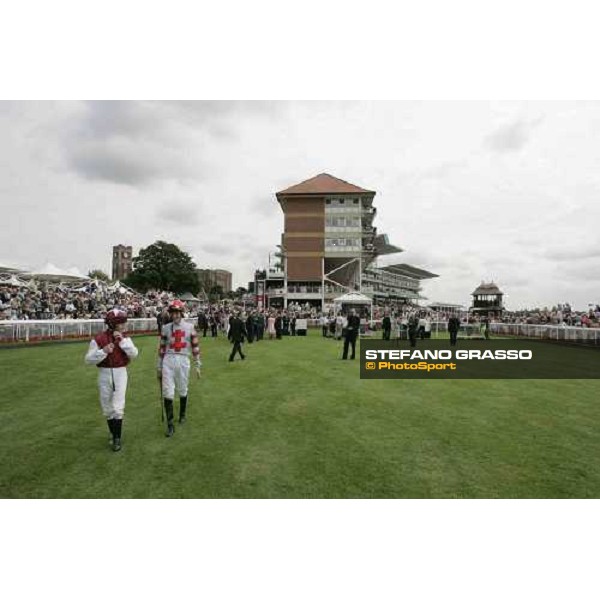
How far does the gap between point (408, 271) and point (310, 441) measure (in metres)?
70.1

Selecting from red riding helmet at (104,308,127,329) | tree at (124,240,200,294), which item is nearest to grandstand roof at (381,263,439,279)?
tree at (124,240,200,294)

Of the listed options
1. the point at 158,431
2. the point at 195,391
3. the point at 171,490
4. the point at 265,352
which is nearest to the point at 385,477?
the point at 171,490

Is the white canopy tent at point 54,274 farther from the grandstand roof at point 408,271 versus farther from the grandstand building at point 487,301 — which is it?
the grandstand roof at point 408,271

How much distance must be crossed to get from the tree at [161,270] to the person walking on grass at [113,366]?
5212 centimetres

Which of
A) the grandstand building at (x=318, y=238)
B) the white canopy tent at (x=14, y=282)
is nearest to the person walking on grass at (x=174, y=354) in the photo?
the white canopy tent at (x=14, y=282)

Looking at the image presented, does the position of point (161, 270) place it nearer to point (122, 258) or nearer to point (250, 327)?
point (122, 258)

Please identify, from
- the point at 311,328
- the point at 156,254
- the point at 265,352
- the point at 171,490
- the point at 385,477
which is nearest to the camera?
the point at 171,490

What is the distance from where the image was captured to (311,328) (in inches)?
1129

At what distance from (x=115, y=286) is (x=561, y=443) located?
85.0 feet

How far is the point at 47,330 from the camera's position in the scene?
15.3 m

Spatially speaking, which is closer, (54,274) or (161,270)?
(54,274)

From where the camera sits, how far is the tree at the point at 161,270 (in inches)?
2140

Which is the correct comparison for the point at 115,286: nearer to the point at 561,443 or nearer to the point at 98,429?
the point at 98,429

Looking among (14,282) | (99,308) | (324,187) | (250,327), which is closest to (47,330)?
(99,308)
